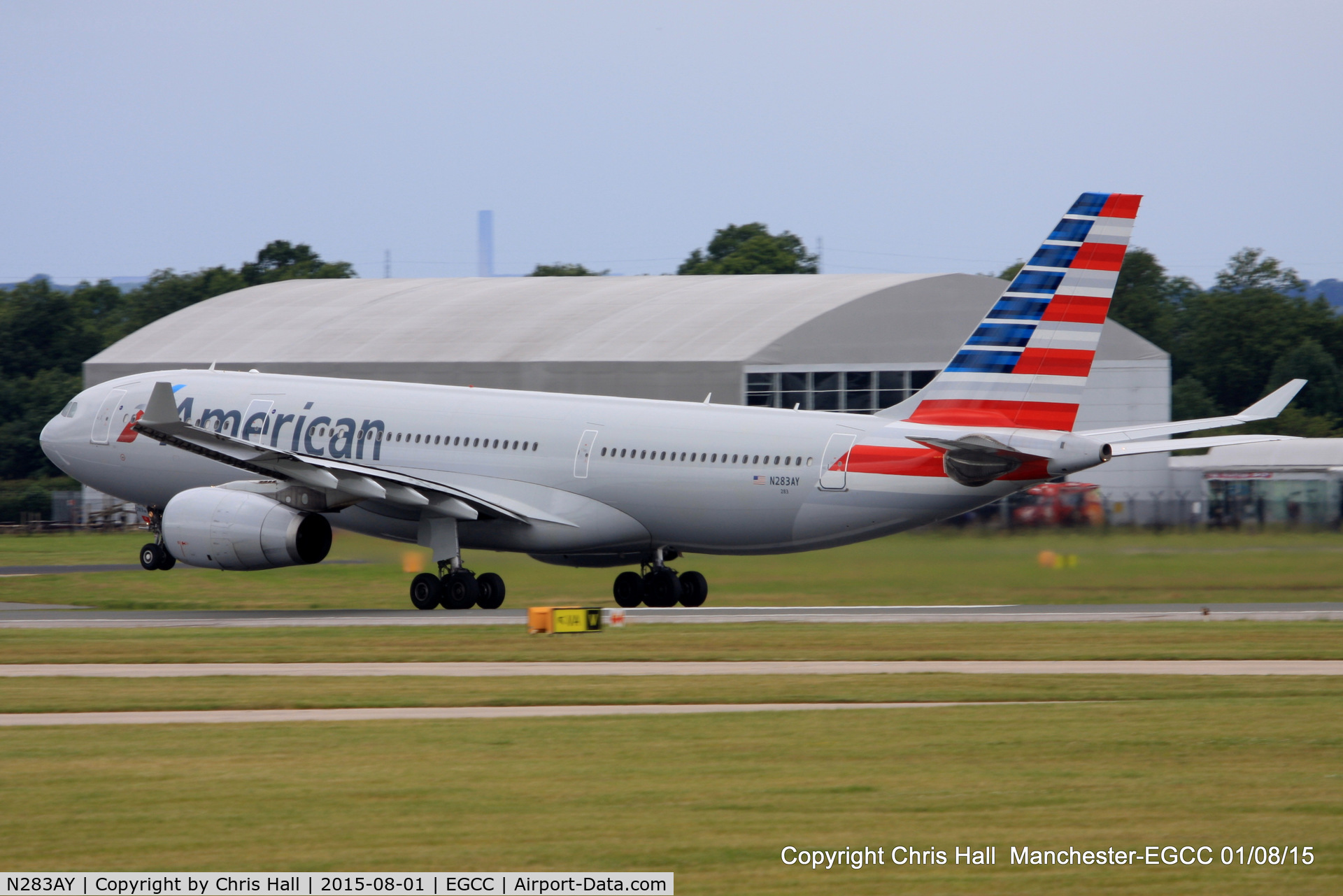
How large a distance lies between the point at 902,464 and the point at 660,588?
20.3 feet

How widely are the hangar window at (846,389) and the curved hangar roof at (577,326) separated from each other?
1.79ft

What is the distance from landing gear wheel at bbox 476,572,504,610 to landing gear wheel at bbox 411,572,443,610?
750 mm

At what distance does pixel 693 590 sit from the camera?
3459 centimetres

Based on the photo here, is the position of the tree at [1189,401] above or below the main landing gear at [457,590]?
above

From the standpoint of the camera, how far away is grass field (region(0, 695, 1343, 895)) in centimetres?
1173

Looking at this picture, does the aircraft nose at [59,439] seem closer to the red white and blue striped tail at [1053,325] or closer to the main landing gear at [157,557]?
the main landing gear at [157,557]

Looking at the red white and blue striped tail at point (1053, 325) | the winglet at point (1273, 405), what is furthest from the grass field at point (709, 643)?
the red white and blue striped tail at point (1053, 325)

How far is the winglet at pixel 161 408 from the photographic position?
30984 millimetres

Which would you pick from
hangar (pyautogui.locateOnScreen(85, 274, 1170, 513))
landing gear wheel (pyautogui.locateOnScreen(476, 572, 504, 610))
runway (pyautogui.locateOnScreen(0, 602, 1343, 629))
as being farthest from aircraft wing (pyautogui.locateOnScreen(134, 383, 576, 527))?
hangar (pyautogui.locateOnScreen(85, 274, 1170, 513))

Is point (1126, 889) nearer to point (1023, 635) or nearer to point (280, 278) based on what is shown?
point (1023, 635)

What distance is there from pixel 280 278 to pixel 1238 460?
237 ft

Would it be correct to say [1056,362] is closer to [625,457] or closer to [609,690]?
[625,457]
